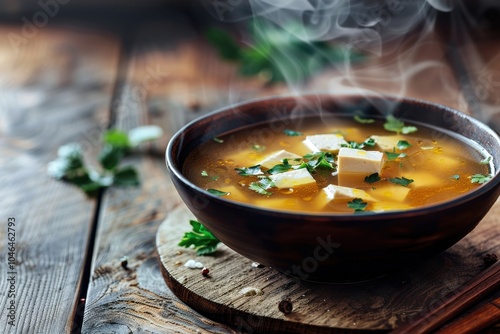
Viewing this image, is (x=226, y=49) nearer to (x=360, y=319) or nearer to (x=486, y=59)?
(x=486, y=59)

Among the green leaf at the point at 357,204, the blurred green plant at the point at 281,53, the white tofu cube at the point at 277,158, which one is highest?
the green leaf at the point at 357,204

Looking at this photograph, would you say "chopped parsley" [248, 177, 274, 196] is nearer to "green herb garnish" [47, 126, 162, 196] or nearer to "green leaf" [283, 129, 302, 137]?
"green leaf" [283, 129, 302, 137]

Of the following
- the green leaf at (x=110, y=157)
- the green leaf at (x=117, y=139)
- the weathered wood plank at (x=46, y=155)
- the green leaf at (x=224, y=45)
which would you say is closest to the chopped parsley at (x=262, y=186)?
the weathered wood plank at (x=46, y=155)

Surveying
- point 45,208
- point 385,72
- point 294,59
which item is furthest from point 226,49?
point 45,208

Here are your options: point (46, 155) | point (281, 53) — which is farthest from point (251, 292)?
point (281, 53)

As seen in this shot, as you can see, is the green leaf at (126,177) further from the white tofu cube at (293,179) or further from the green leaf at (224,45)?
the green leaf at (224,45)

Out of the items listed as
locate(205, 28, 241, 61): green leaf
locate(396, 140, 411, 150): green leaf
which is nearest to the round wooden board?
locate(396, 140, 411, 150): green leaf

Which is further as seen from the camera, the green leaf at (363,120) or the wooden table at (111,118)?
the green leaf at (363,120)
